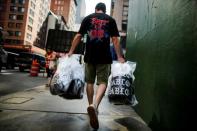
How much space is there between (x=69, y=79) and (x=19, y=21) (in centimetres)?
8111

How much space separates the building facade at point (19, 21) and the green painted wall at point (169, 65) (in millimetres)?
76862

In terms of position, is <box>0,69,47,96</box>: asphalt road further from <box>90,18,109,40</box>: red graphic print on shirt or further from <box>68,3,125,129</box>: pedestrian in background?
<box>90,18,109,40</box>: red graphic print on shirt

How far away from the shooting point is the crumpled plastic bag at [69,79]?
4570mm

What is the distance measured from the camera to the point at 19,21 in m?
81.0

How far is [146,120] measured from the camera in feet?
15.2

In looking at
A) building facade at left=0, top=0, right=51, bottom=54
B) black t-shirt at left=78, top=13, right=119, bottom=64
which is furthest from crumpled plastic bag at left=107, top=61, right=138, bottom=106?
building facade at left=0, top=0, right=51, bottom=54

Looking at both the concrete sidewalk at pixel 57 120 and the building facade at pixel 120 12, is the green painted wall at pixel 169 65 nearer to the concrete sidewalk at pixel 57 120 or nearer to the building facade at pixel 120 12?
the concrete sidewalk at pixel 57 120

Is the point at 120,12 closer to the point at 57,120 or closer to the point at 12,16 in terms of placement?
the point at 57,120

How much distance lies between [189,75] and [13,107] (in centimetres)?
380

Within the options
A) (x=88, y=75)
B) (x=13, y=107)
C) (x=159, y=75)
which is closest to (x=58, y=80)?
(x=88, y=75)

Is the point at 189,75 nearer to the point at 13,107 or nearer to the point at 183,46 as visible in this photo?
the point at 183,46

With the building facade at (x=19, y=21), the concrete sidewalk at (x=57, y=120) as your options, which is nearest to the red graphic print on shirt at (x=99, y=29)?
the concrete sidewalk at (x=57, y=120)

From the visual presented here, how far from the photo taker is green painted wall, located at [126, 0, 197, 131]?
110 inches

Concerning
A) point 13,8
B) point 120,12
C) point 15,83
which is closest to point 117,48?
point 15,83
